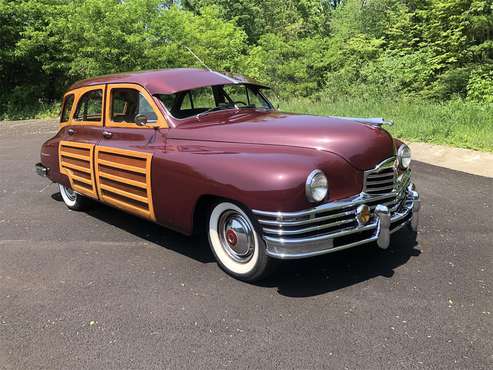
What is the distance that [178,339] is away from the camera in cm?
314

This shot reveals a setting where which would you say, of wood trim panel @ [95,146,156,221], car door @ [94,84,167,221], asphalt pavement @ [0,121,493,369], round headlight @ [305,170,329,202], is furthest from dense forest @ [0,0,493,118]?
round headlight @ [305,170,329,202]

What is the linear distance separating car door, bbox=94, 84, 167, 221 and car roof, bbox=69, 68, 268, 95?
0.09 metres

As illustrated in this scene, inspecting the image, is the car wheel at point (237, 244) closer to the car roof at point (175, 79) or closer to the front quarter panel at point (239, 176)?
the front quarter panel at point (239, 176)

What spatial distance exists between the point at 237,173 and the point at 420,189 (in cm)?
393

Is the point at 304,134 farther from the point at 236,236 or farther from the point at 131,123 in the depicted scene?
the point at 131,123

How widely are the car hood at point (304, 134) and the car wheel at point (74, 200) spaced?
2.34 m

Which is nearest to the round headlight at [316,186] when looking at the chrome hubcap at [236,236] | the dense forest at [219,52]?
the chrome hubcap at [236,236]

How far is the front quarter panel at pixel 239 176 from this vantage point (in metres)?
3.45

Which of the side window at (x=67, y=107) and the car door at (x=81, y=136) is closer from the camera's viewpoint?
the car door at (x=81, y=136)

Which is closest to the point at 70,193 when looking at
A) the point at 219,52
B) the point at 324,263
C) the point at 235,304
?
the point at 235,304

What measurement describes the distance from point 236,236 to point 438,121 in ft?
28.2

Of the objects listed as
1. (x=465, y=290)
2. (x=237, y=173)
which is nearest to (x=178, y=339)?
(x=237, y=173)

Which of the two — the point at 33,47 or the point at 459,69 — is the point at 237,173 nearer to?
the point at 459,69

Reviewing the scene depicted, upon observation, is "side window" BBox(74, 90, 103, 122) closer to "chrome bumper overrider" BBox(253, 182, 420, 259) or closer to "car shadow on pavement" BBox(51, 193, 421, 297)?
"car shadow on pavement" BBox(51, 193, 421, 297)
